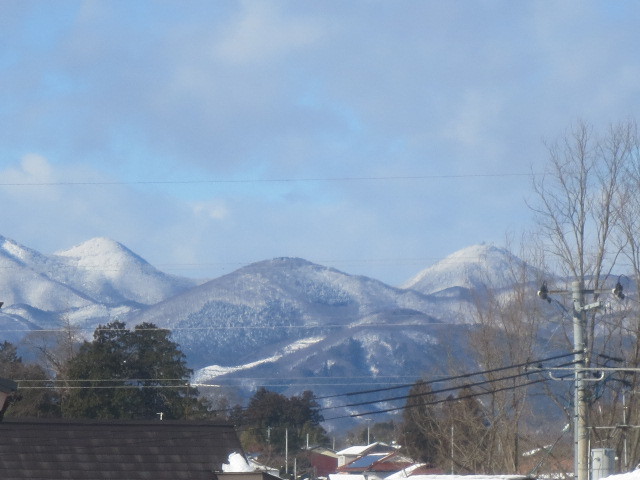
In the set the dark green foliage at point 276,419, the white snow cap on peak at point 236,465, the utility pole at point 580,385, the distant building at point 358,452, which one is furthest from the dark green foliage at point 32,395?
the distant building at point 358,452

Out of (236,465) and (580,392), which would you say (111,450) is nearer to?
(236,465)

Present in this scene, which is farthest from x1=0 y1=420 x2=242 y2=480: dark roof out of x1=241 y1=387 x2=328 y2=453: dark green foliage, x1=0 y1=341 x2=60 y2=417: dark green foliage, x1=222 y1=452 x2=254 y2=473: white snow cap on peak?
x1=241 y1=387 x2=328 y2=453: dark green foliage

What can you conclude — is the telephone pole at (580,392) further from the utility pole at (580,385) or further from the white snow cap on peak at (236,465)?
the white snow cap on peak at (236,465)

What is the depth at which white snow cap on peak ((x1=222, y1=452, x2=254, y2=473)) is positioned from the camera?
27.2 meters

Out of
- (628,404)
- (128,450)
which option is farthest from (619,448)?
(128,450)

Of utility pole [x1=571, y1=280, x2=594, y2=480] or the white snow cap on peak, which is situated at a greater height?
utility pole [x1=571, y1=280, x2=594, y2=480]

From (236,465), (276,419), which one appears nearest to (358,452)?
(276,419)

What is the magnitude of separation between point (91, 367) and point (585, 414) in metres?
38.8

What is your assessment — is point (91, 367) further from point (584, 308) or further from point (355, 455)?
point (355, 455)

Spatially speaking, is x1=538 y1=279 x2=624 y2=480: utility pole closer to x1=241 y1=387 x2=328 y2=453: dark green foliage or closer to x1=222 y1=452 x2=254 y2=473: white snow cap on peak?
x1=222 y1=452 x2=254 y2=473: white snow cap on peak

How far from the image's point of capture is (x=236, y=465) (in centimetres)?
2733

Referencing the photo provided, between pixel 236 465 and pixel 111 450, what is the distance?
3420 mm

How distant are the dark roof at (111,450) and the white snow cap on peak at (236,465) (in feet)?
1.62

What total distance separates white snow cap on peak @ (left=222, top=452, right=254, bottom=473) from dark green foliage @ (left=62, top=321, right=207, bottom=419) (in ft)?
84.8
